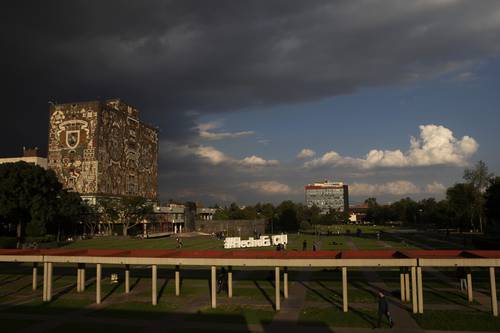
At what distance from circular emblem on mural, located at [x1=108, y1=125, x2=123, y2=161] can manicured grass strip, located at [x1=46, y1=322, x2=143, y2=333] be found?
94.8 meters

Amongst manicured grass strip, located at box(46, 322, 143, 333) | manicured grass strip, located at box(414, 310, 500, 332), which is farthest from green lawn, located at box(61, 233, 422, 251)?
manicured grass strip, located at box(46, 322, 143, 333)

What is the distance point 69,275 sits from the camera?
39969mm

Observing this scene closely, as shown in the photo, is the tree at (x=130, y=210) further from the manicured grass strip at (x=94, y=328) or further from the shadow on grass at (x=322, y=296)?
the manicured grass strip at (x=94, y=328)

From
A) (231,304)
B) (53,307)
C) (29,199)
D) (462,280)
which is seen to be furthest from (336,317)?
(29,199)

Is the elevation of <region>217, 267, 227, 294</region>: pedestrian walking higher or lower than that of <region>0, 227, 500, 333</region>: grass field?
higher

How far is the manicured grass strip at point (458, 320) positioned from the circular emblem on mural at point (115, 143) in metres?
101

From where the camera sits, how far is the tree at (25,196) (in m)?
71.1

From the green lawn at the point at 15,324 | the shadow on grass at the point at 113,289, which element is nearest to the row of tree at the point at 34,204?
the shadow on grass at the point at 113,289

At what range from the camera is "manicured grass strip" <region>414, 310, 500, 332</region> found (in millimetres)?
20547

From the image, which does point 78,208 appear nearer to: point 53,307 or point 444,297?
point 53,307

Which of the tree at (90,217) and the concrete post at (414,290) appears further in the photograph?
the tree at (90,217)

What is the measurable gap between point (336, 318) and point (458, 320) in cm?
611

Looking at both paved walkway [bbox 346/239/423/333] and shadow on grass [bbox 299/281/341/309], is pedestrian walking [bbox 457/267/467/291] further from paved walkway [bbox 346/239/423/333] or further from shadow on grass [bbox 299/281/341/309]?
shadow on grass [bbox 299/281/341/309]

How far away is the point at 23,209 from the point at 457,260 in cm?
7126
